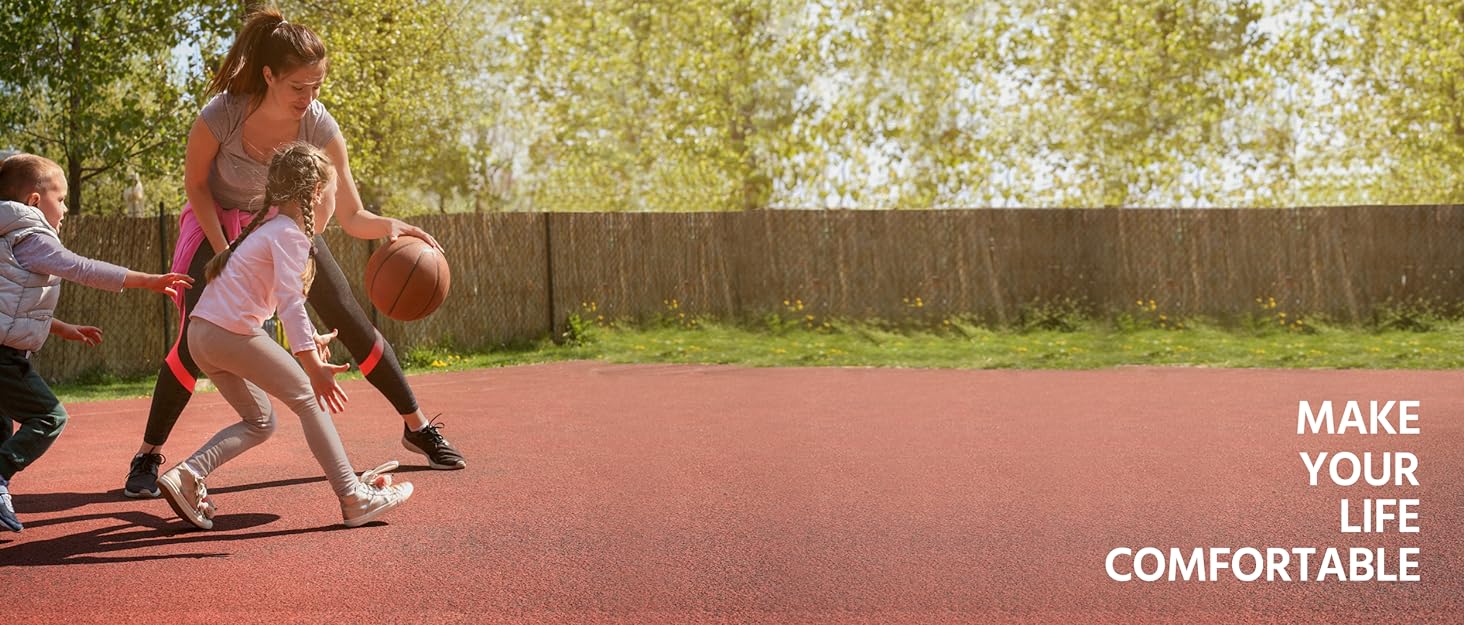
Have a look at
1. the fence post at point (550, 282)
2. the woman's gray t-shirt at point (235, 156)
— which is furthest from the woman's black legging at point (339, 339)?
the fence post at point (550, 282)

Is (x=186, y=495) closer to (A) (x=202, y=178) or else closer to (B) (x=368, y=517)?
(B) (x=368, y=517)

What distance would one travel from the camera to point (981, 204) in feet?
79.8

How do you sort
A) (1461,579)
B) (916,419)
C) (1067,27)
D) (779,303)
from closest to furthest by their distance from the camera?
(1461,579) → (916,419) → (779,303) → (1067,27)

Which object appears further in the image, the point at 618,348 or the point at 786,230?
the point at 786,230

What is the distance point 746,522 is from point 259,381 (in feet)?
6.37

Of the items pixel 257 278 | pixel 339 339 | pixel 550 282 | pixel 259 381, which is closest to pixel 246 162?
pixel 339 339

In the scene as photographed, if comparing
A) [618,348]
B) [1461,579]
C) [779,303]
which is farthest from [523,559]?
[779,303]

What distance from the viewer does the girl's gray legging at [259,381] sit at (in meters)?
5.27

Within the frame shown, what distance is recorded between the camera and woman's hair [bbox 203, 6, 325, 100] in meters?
5.89

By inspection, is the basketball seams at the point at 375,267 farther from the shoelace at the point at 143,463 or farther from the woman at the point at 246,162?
the shoelace at the point at 143,463

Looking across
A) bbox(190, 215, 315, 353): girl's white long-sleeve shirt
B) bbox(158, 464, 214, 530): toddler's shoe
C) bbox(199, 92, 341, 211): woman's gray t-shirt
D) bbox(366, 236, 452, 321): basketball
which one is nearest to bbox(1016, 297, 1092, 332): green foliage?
bbox(366, 236, 452, 321): basketball

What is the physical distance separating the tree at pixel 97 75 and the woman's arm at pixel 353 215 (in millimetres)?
9790

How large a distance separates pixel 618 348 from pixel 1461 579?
12.0 meters

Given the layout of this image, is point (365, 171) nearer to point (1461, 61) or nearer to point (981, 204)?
point (981, 204)
